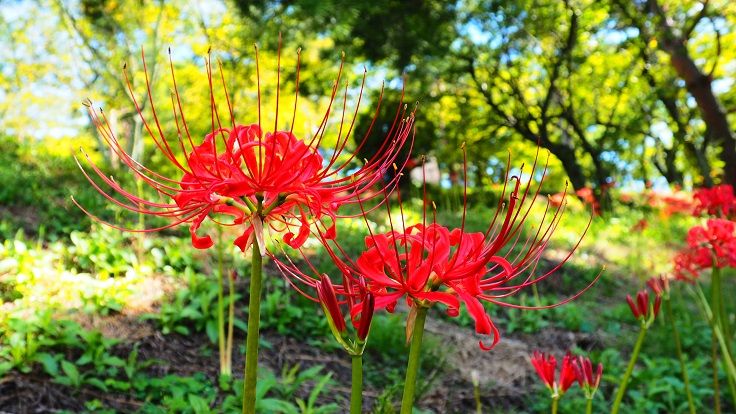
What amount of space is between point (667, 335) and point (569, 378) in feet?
11.1

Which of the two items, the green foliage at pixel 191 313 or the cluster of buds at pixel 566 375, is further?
the green foliage at pixel 191 313

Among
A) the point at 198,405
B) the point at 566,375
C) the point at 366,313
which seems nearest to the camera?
the point at 366,313

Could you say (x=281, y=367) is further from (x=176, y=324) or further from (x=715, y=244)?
(x=715, y=244)

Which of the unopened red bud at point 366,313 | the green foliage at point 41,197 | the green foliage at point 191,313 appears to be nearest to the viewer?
the unopened red bud at point 366,313

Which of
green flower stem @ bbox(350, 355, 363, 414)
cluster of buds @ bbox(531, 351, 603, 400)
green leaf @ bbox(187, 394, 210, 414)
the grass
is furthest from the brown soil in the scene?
green flower stem @ bbox(350, 355, 363, 414)

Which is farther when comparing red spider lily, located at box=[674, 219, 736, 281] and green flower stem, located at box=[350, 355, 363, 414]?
red spider lily, located at box=[674, 219, 736, 281]

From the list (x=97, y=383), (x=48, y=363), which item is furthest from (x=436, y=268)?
(x=48, y=363)

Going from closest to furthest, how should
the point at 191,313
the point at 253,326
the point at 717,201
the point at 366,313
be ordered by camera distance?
the point at 366,313 < the point at 253,326 < the point at 717,201 < the point at 191,313

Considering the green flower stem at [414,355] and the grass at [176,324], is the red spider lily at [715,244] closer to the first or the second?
the grass at [176,324]

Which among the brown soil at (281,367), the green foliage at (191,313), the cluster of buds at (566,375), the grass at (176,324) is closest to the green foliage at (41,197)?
the grass at (176,324)

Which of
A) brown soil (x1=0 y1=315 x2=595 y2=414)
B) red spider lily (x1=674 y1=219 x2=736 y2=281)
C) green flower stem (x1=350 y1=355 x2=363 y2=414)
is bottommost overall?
brown soil (x1=0 y1=315 x2=595 y2=414)

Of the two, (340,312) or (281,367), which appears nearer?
(340,312)

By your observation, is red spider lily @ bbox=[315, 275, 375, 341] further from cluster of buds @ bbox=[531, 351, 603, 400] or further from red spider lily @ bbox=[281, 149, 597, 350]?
cluster of buds @ bbox=[531, 351, 603, 400]

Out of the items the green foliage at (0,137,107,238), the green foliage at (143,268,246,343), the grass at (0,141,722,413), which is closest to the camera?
the grass at (0,141,722,413)
